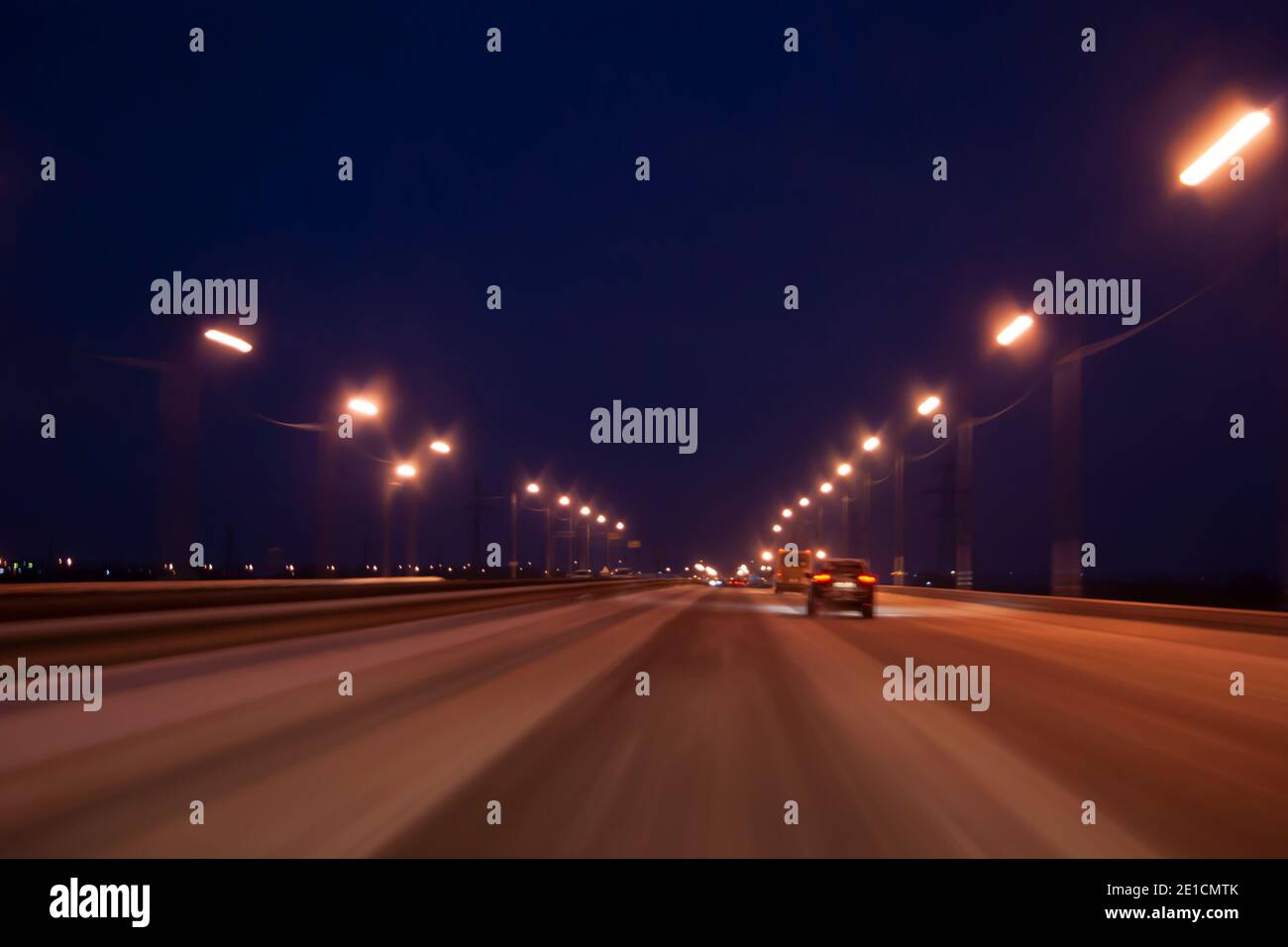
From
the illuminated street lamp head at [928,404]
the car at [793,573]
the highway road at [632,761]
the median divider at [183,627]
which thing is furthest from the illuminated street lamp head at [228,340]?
the car at [793,573]

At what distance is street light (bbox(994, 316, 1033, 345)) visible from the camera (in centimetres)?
2261

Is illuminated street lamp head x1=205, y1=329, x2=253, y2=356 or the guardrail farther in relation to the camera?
the guardrail

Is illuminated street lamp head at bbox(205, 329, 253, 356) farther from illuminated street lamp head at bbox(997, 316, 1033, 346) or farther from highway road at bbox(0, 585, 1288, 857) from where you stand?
illuminated street lamp head at bbox(997, 316, 1033, 346)

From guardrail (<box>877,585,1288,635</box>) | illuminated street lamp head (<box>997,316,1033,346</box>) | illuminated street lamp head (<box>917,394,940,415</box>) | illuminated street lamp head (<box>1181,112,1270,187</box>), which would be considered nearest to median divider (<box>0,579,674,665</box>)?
illuminated street lamp head (<box>1181,112,1270,187</box>)

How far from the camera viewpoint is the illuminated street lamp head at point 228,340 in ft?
49.6

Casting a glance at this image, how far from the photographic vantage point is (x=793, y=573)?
55.0 metres

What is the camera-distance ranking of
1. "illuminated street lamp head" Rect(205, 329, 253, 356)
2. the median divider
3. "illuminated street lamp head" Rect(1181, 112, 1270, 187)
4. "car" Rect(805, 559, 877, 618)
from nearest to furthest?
the median divider → "illuminated street lamp head" Rect(1181, 112, 1270, 187) → "illuminated street lamp head" Rect(205, 329, 253, 356) → "car" Rect(805, 559, 877, 618)

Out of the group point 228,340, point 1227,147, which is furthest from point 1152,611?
point 228,340

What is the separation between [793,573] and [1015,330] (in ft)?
108

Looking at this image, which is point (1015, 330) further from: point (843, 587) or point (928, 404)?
point (928, 404)

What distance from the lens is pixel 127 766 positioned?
632cm

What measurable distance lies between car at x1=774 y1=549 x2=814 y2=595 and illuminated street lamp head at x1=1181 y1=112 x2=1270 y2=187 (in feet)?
Result: 132
